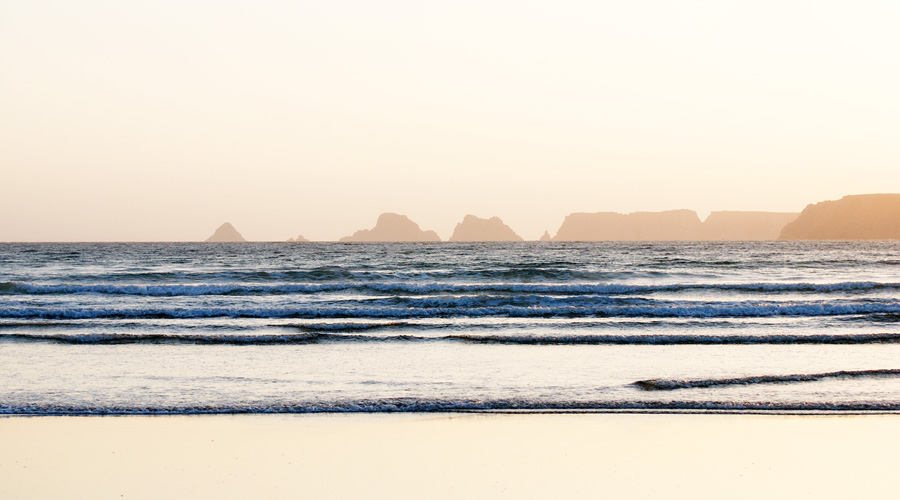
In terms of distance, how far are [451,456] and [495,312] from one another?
547 inches

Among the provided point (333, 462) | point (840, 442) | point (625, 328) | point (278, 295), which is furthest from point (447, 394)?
point (278, 295)

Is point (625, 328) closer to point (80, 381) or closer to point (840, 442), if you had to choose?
point (840, 442)

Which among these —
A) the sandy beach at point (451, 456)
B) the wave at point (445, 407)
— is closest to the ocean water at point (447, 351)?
the wave at point (445, 407)

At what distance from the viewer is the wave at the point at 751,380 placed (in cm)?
980

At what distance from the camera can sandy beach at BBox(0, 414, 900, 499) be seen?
5820 millimetres

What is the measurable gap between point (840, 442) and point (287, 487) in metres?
5.47

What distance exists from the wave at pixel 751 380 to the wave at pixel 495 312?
341 inches

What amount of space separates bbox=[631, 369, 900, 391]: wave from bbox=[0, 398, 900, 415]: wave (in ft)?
3.23

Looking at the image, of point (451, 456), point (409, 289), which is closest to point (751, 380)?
point (451, 456)

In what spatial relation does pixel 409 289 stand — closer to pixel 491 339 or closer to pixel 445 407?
pixel 491 339

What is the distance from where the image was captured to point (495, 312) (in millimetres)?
20531

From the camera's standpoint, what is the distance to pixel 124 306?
22.3 metres

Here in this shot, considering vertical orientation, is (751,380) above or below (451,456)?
below

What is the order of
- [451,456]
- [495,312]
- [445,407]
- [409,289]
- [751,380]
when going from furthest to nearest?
1. [409,289]
2. [495,312]
3. [751,380]
4. [445,407]
5. [451,456]
